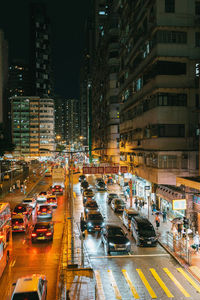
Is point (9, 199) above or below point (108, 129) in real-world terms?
below

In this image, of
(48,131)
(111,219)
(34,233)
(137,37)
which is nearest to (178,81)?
(137,37)

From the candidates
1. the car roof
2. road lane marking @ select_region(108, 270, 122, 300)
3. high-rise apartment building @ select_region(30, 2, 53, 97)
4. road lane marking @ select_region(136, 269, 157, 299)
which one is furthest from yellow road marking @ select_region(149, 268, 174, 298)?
high-rise apartment building @ select_region(30, 2, 53, 97)

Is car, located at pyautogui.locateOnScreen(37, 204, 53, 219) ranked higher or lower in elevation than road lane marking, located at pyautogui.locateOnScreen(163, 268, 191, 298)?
higher

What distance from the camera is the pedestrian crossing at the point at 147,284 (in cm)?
1416

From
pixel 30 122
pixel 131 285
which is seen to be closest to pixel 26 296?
pixel 131 285

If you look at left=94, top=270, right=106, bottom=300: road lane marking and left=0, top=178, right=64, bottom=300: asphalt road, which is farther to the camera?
left=0, top=178, right=64, bottom=300: asphalt road

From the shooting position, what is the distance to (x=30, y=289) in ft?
36.3

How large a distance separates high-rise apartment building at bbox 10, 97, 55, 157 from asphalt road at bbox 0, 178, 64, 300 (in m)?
128

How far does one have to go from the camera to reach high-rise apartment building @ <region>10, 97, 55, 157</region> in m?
149

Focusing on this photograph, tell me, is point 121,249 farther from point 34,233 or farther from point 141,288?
point 34,233

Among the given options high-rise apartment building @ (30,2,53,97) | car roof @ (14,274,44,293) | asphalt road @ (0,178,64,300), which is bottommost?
asphalt road @ (0,178,64,300)

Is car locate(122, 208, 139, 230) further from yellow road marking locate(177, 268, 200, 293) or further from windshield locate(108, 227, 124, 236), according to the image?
yellow road marking locate(177, 268, 200, 293)

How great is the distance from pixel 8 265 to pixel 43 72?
15323cm

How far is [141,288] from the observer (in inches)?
583
